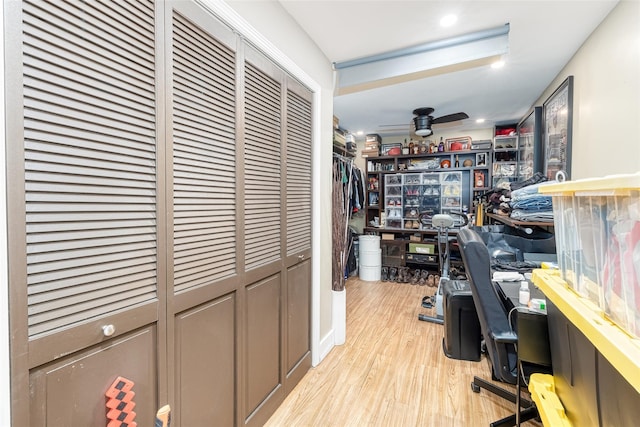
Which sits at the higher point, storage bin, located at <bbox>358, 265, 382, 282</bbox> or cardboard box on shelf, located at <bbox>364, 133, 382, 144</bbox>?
cardboard box on shelf, located at <bbox>364, 133, 382, 144</bbox>

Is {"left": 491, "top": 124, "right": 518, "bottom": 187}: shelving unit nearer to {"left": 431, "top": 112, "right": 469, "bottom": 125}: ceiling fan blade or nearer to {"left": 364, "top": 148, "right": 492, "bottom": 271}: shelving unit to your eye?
{"left": 364, "top": 148, "right": 492, "bottom": 271}: shelving unit

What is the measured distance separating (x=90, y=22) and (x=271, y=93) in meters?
1.01

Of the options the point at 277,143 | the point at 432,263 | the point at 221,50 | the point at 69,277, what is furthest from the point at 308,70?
the point at 432,263

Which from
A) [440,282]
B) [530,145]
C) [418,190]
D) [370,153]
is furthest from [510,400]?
[370,153]

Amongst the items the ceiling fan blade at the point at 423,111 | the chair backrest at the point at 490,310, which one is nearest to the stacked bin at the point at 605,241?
the chair backrest at the point at 490,310

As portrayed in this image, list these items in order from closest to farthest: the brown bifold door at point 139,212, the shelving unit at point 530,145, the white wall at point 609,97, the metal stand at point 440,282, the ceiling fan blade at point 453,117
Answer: the brown bifold door at point 139,212
the white wall at point 609,97
the metal stand at point 440,282
the shelving unit at point 530,145
the ceiling fan blade at point 453,117

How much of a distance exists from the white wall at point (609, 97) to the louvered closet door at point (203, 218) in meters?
2.31

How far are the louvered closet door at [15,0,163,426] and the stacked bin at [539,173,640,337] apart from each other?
Answer: 1.33 m

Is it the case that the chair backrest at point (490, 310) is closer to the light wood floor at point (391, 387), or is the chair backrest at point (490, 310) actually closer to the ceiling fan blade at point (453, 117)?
the light wood floor at point (391, 387)

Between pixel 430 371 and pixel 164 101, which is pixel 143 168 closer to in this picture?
pixel 164 101

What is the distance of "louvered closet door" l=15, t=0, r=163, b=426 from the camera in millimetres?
775

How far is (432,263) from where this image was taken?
16.2ft

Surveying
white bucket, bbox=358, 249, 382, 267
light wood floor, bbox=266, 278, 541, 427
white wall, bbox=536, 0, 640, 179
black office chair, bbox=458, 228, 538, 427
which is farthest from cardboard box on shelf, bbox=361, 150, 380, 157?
black office chair, bbox=458, 228, 538, 427

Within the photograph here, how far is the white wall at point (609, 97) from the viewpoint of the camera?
1.75m
